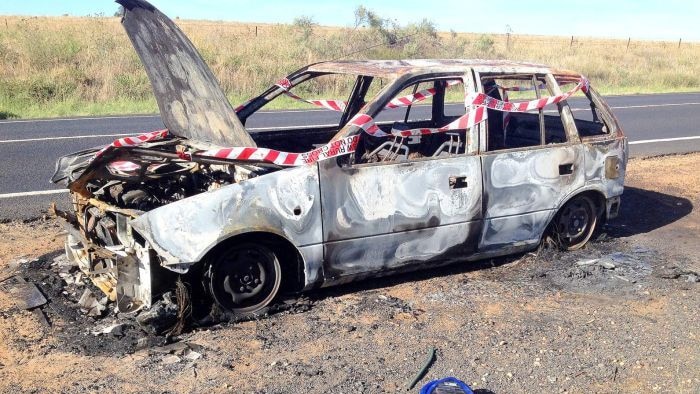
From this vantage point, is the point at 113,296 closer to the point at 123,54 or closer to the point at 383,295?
the point at 383,295

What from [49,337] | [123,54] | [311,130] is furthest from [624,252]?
[123,54]

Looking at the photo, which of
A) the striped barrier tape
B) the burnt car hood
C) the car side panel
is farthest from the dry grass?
the car side panel

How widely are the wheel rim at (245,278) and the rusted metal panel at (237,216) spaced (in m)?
0.21

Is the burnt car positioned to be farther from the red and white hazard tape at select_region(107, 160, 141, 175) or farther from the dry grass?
the dry grass

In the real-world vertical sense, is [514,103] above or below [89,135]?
above

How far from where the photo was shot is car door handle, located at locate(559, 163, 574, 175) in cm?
596

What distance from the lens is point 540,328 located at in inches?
187

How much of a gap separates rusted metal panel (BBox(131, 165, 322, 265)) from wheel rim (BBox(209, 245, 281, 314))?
0.70 feet

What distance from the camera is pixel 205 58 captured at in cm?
2492

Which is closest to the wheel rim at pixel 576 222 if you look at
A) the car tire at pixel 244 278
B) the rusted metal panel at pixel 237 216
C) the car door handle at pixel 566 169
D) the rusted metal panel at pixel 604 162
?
the rusted metal panel at pixel 604 162

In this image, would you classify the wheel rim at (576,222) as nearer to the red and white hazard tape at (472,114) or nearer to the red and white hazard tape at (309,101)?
the red and white hazard tape at (472,114)

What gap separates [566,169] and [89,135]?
954 centimetres

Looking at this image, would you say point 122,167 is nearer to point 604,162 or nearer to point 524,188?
point 524,188

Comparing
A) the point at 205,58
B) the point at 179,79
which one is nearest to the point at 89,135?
the point at 179,79
